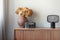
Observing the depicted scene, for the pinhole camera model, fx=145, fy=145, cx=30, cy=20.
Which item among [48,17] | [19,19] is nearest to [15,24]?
[19,19]

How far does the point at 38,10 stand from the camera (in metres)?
3.12

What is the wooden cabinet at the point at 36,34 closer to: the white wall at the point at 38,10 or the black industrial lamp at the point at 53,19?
the black industrial lamp at the point at 53,19

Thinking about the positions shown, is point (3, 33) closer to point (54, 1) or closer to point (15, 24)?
point (15, 24)

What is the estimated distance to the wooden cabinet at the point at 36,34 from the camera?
2719 millimetres

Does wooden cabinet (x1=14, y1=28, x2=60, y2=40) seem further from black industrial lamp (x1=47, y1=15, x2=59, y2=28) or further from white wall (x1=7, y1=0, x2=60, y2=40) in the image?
white wall (x1=7, y1=0, x2=60, y2=40)

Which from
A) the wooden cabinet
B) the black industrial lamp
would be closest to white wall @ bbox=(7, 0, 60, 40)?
the black industrial lamp

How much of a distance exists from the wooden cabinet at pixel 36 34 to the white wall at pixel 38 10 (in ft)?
1.33

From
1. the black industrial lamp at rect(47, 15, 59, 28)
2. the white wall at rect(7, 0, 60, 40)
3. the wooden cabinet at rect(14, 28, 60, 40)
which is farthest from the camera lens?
the white wall at rect(7, 0, 60, 40)

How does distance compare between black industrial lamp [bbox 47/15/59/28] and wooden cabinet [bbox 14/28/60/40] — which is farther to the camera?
black industrial lamp [bbox 47/15/59/28]

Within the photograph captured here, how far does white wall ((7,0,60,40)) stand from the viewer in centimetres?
309

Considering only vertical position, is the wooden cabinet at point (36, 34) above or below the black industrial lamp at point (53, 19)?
below

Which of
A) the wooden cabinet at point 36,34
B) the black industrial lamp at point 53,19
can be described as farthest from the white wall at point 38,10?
the wooden cabinet at point 36,34

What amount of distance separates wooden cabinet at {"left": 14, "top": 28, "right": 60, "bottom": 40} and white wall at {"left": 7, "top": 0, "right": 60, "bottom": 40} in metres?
0.40

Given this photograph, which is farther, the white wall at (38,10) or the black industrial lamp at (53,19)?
the white wall at (38,10)
